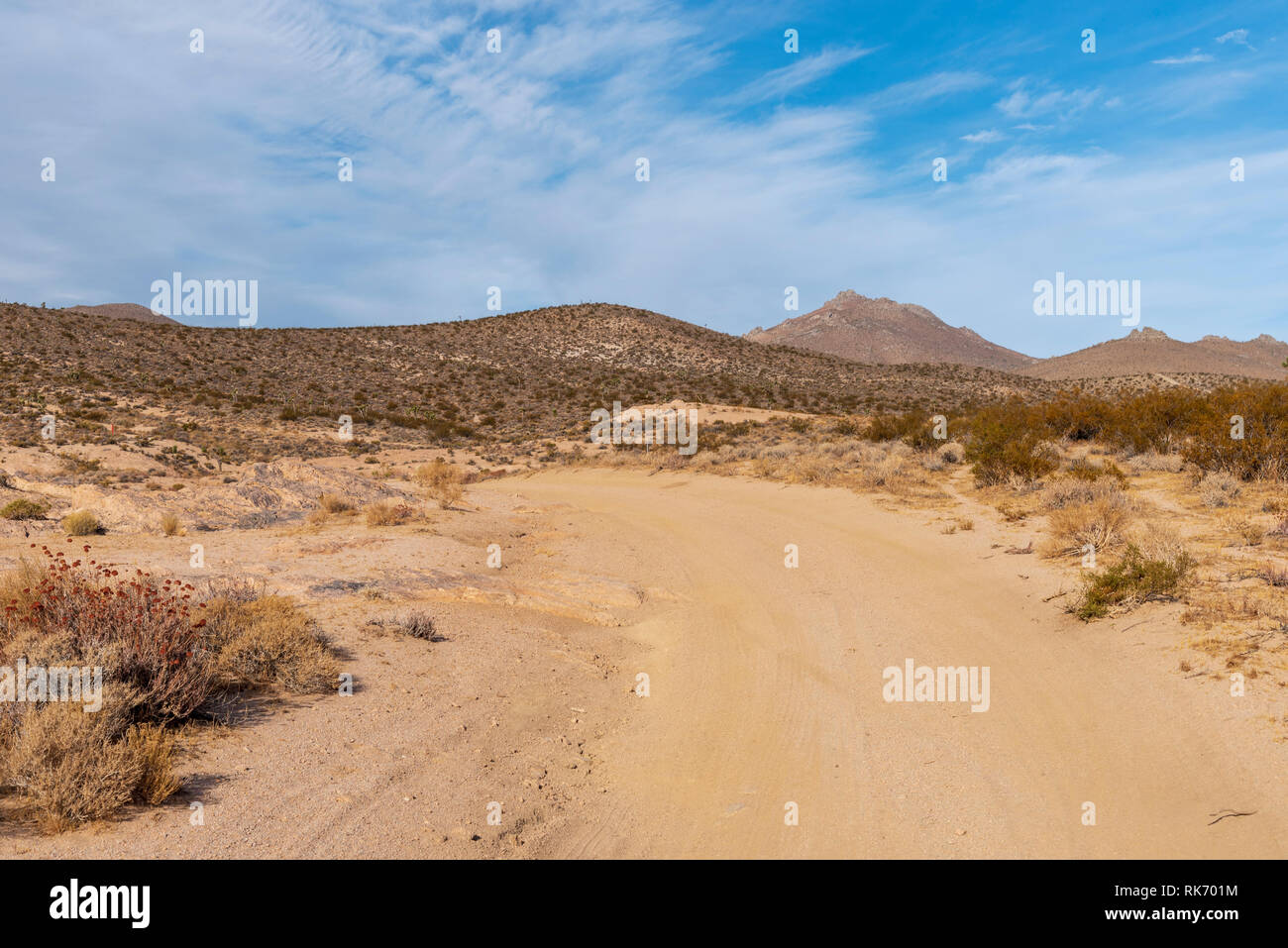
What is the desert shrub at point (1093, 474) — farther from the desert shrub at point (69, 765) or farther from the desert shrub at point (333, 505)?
the desert shrub at point (333, 505)

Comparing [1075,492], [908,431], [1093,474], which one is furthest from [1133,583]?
[908,431]

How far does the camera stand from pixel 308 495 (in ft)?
53.0

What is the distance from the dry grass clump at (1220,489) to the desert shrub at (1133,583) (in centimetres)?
430

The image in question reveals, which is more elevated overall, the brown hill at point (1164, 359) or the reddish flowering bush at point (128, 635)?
the brown hill at point (1164, 359)

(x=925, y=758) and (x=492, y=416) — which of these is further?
(x=492, y=416)

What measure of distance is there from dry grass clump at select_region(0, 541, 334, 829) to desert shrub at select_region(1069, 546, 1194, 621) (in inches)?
317

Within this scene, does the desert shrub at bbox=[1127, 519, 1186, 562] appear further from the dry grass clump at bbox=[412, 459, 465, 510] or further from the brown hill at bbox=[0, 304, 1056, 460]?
the brown hill at bbox=[0, 304, 1056, 460]

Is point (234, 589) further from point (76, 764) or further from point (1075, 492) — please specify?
point (1075, 492)

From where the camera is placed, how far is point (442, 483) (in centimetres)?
2078

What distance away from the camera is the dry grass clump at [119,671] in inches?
166

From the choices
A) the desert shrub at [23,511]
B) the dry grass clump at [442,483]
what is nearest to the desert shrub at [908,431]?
the dry grass clump at [442,483]
